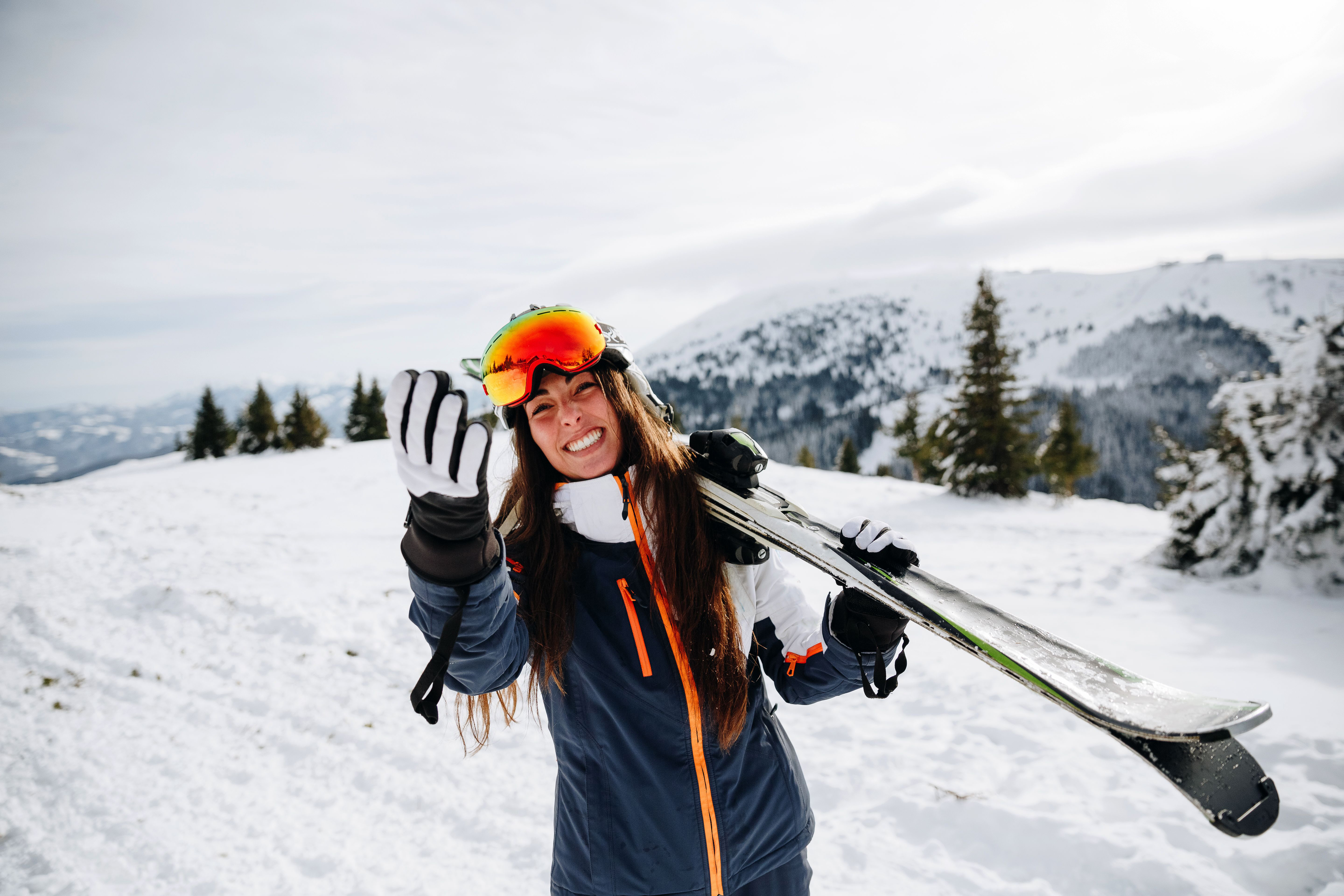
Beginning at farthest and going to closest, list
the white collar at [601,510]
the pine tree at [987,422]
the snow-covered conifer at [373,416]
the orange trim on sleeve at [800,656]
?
the snow-covered conifer at [373,416], the pine tree at [987,422], the orange trim on sleeve at [800,656], the white collar at [601,510]

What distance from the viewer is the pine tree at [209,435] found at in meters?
34.2

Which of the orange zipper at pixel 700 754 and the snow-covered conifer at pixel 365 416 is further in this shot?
the snow-covered conifer at pixel 365 416

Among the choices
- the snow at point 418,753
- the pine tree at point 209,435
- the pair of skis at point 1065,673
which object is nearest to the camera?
the pair of skis at point 1065,673

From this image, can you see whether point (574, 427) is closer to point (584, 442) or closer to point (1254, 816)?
point (584, 442)

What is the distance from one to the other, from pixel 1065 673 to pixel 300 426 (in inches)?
1442

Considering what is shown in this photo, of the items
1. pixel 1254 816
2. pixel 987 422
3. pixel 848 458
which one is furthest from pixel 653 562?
pixel 848 458

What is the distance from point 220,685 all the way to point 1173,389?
169230 millimetres

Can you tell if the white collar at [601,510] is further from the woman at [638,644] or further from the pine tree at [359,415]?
the pine tree at [359,415]

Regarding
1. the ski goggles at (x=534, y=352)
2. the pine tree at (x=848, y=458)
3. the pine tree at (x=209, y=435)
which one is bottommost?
the pine tree at (x=848, y=458)

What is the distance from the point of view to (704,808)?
1.91m

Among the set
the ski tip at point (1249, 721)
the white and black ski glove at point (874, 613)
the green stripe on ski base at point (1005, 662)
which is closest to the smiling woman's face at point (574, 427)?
the white and black ski glove at point (874, 613)

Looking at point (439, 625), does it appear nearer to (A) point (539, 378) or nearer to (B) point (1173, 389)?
(A) point (539, 378)

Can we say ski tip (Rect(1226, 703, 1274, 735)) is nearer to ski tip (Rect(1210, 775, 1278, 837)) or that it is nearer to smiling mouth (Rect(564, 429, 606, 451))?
ski tip (Rect(1210, 775, 1278, 837))

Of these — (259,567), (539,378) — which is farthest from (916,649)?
(259,567)
